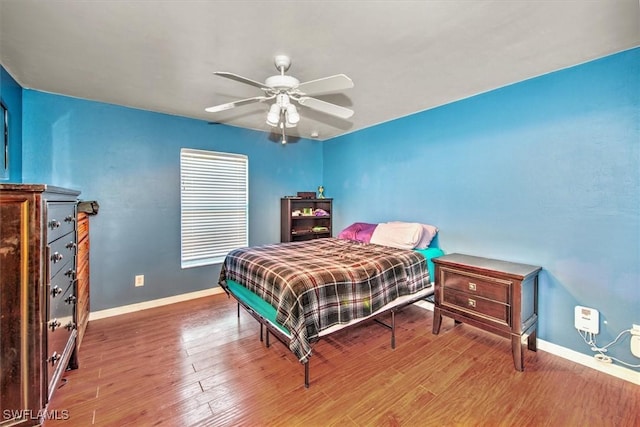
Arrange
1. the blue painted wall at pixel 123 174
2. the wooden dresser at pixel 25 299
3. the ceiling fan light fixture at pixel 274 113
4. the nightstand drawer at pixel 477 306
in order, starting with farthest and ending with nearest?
the blue painted wall at pixel 123 174 < the nightstand drawer at pixel 477 306 < the ceiling fan light fixture at pixel 274 113 < the wooden dresser at pixel 25 299

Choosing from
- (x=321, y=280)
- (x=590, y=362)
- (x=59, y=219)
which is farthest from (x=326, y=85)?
(x=590, y=362)

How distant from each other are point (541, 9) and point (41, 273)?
3.00 m

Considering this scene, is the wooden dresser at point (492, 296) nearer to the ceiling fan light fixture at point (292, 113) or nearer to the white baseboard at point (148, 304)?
the ceiling fan light fixture at point (292, 113)

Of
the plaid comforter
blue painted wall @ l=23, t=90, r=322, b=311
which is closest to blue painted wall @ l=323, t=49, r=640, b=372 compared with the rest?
the plaid comforter

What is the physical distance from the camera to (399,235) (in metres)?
3.22

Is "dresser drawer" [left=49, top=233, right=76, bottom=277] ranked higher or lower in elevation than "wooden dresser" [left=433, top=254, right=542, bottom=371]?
higher

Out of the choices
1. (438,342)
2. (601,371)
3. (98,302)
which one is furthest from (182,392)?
(601,371)

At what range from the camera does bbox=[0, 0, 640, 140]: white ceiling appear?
1549 mm

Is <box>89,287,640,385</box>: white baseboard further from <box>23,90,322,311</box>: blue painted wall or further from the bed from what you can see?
the bed

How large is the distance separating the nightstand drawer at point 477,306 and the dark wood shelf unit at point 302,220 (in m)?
2.47

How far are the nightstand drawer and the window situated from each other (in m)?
2.88

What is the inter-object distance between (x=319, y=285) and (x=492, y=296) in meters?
1.47

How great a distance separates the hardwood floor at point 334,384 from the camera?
1.66 metres

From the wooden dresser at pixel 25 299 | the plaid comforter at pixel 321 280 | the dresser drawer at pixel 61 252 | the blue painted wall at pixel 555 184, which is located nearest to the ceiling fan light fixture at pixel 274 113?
the plaid comforter at pixel 321 280
